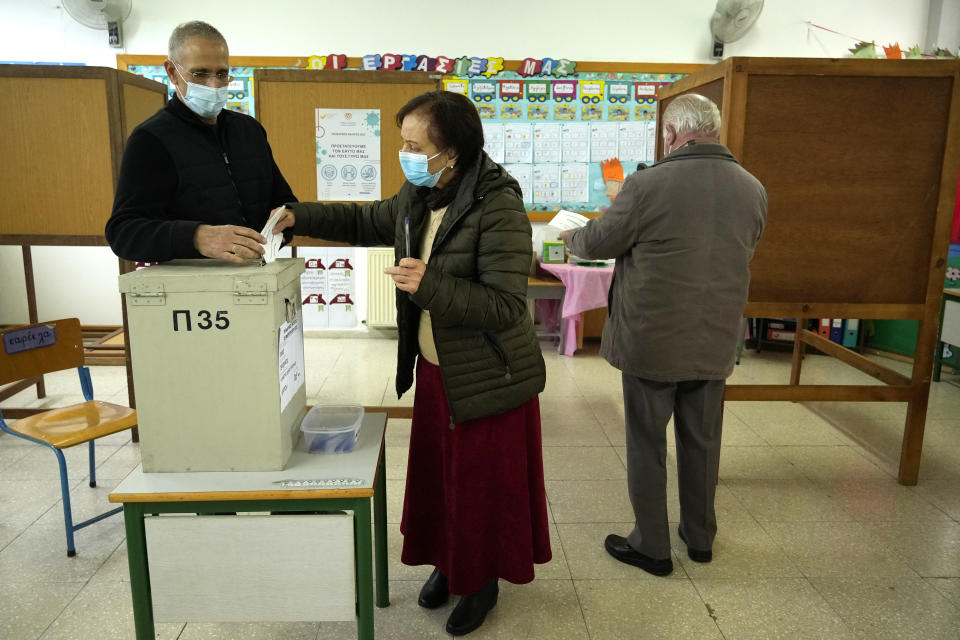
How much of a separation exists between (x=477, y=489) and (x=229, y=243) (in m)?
0.88

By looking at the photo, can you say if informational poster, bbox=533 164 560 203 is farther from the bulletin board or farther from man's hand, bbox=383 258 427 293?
man's hand, bbox=383 258 427 293

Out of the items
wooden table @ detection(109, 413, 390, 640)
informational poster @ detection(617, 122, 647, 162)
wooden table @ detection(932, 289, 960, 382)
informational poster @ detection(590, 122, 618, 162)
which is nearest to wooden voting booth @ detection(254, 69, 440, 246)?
wooden table @ detection(109, 413, 390, 640)

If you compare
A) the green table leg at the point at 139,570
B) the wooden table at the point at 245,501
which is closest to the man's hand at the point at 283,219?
the wooden table at the point at 245,501

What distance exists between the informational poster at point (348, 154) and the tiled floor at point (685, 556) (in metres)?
1.31

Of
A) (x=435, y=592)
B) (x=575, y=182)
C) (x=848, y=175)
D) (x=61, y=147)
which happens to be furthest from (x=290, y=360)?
(x=575, y=182)

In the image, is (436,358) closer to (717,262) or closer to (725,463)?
(717,262)

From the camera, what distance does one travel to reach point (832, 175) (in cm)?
262

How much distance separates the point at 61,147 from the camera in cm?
313

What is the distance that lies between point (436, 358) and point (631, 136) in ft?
13.5

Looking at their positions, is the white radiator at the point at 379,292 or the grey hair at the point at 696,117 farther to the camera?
the white radiator at the point at 379,292

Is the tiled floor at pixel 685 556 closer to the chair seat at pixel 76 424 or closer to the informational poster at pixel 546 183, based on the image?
the chair seat at pixel 76 424

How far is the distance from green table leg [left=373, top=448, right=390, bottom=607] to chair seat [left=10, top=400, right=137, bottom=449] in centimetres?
113

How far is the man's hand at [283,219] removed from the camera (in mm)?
1651

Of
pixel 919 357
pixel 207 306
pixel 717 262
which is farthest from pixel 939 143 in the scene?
pixel 207 306
